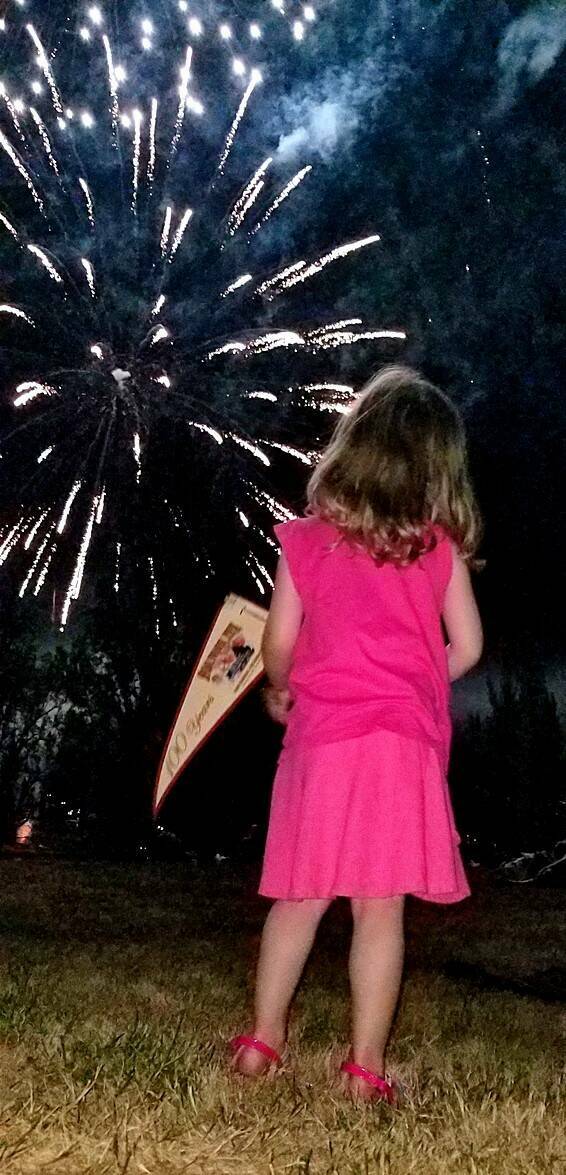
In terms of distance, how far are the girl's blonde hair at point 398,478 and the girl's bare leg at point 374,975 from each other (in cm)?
87

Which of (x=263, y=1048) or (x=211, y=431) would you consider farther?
(x=211, y=431)

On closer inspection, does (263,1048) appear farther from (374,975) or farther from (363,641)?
(363,641)

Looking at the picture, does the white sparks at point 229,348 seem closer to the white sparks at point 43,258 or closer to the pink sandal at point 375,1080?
the white sparks at point 43,258

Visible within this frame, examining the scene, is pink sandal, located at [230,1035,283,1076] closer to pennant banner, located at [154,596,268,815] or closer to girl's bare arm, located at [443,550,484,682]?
girl's bare arm, located at [443,550,484,682]

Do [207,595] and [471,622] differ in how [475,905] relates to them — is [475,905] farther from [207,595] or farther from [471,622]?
[207,595]

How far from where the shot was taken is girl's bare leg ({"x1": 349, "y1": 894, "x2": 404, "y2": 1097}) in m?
3.03

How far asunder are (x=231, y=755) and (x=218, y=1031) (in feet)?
109

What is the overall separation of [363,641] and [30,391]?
7941mm

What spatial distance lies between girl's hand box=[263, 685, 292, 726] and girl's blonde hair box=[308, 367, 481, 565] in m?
0.47

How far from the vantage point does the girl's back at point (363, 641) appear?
316 centimetres

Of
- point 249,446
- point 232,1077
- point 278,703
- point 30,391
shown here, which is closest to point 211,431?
point 249,446

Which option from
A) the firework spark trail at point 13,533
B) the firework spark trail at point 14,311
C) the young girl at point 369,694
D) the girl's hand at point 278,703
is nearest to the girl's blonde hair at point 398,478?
the young girl at point 369,694

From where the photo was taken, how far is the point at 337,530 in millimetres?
3299

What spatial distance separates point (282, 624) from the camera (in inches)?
132
